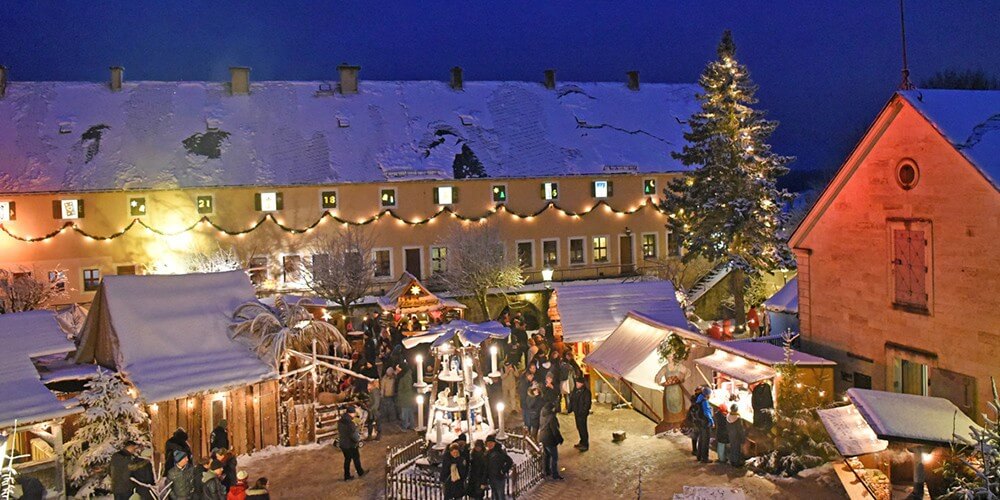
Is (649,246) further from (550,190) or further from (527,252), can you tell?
(527,252)

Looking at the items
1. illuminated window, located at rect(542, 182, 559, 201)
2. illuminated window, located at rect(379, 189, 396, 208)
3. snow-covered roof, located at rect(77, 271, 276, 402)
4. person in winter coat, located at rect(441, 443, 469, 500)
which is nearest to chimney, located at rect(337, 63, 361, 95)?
illuminated window, located at rect(379, 189, 396, 208)

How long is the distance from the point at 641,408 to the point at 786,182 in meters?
92.7

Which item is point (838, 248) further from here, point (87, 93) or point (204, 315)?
point (87, 93)

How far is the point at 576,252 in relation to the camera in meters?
39.4

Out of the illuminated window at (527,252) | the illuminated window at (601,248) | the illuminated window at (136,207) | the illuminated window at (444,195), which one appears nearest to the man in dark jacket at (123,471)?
the illuminated window at (136,207)

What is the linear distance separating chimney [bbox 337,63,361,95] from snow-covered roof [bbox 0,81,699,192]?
367 millimetres

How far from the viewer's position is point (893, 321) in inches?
647

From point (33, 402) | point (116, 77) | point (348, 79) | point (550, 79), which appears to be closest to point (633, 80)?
point (550, 79)

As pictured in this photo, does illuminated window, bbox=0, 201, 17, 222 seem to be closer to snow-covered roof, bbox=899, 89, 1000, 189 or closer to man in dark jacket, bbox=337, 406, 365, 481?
man in dark jacket, bbox=337, 406, 365, 481

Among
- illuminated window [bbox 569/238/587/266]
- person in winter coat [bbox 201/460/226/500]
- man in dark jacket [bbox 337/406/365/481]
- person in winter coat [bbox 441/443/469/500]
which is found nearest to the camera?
person in winter coat [bbox 201/460/226/500]

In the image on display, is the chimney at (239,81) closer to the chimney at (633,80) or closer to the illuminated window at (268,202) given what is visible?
the illuminated window at (268,202)

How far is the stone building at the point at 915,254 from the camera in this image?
566 inches

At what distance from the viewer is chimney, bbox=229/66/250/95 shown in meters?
38.7

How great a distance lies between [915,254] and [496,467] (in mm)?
9433
